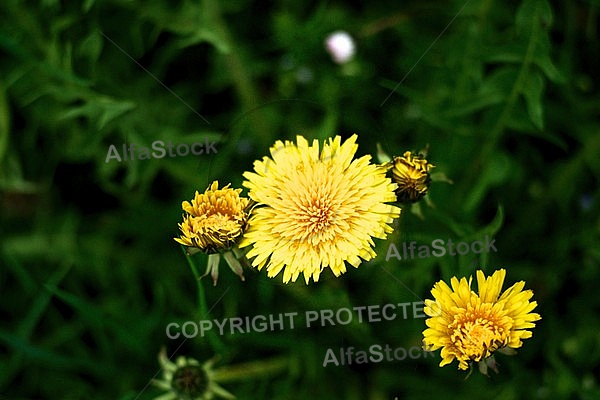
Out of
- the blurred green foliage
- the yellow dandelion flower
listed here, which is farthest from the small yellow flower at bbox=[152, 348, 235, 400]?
the yellow dandelion flower

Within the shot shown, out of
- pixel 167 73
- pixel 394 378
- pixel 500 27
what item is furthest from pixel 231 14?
pixel 394 378

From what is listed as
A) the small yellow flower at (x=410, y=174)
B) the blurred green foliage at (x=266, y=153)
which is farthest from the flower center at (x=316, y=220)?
the blurred green foliage at (x=266, y=153)

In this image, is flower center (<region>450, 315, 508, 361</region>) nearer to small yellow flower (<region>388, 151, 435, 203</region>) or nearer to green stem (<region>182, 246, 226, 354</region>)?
small yellow flower (<region>388, 151, 435, 203</region>)

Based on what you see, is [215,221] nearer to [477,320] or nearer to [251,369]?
[477,320]

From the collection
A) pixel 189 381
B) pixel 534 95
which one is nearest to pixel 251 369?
pixel 189 381

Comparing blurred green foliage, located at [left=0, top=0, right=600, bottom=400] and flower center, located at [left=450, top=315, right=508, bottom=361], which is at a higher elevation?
blurred green foliage, located at [left=0, top=0, right=600, bottom=400]

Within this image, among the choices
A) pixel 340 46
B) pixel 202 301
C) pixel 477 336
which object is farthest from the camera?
pixel 340 46

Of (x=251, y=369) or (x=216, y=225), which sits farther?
(x=251, y=369)

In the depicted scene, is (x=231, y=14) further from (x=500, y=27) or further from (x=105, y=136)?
(x=500, y=27)
